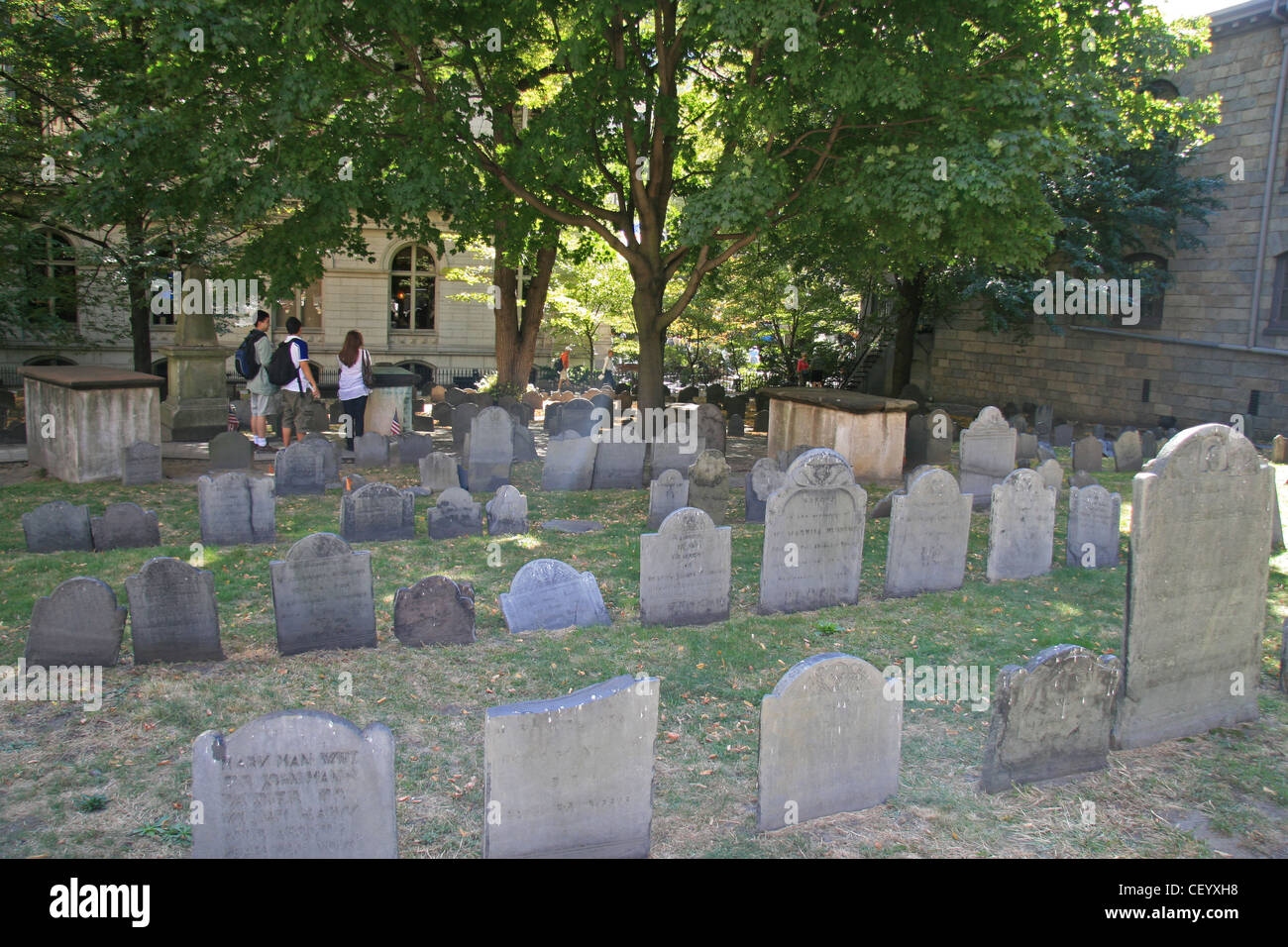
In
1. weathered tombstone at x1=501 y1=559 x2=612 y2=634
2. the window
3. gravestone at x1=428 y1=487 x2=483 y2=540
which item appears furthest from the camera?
the window

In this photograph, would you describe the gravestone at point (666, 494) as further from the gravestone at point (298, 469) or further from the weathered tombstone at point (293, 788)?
the weathered tombstone at point (293, 788)

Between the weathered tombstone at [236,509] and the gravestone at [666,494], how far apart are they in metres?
3.69

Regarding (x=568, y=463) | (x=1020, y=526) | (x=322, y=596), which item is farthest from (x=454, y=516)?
(x=1020, y=526)

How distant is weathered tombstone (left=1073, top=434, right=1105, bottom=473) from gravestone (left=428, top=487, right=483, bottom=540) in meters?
9.11

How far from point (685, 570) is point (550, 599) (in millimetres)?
1015

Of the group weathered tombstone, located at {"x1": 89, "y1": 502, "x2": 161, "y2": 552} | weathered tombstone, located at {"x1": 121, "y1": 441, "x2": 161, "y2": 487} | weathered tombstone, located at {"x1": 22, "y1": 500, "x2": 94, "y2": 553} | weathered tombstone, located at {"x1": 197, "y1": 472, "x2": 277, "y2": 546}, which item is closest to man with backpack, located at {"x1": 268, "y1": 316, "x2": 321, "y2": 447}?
weathered tombstone, located at {"x1": 121, "y1": 441, "x2": 161, "y2": 487}

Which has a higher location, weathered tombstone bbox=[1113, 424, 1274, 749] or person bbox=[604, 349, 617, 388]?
person bbox=[604, 349, 617, 388]

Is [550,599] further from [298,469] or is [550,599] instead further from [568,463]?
[298,469]

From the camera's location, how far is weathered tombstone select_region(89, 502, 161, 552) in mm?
8344

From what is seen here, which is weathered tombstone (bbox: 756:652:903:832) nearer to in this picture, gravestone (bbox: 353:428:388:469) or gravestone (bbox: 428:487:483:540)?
gravestone (bbox: 428:487:483:540)

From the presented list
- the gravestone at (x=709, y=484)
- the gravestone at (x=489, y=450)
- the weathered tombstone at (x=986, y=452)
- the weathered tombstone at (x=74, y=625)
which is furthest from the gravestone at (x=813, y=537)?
the gravestone at (x=489, y=450)

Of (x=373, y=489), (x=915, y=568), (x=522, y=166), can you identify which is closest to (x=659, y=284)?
(x=522, y=166)

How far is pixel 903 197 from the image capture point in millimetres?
10383

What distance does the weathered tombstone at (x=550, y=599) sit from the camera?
269 inches
